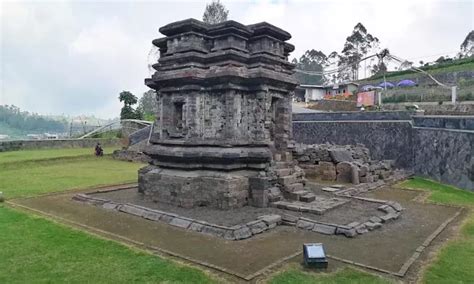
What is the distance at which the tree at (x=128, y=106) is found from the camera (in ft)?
105

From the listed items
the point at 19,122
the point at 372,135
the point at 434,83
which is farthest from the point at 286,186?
the point at 19,122

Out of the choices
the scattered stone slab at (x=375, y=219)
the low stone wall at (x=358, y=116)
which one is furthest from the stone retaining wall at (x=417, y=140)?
the scattered stone slab at (x=375, y=219)

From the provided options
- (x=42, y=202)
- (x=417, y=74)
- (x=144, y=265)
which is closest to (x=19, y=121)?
(x=417, y=74)

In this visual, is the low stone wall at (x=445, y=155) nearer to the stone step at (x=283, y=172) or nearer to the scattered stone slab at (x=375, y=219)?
the scattered stone slab at (x=375, y=219)

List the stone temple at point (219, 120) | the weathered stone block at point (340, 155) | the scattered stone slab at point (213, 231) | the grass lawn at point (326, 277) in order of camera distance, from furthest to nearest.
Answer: the weathered stone block at point (340, 155) → the stone temple at point (219, 120) → the scattered stone slab at point (213, 231) → the grass lawn at point (326, 277)

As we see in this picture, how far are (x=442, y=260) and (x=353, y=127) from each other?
14658mm

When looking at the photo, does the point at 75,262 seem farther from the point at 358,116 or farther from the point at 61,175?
the point at 358,116

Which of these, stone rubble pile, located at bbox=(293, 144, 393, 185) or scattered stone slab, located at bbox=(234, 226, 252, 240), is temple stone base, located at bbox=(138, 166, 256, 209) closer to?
scattered stone slab, located at bbox=(234, 226, 252, 240)

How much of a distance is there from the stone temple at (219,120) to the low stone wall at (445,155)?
21.2 ft

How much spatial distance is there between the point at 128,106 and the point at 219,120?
942 inches

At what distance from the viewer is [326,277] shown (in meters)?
5.43

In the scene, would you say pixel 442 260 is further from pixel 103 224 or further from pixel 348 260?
pixel 103 224

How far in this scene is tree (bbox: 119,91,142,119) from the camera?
3216 centimetres

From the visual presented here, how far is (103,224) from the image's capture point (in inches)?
322
